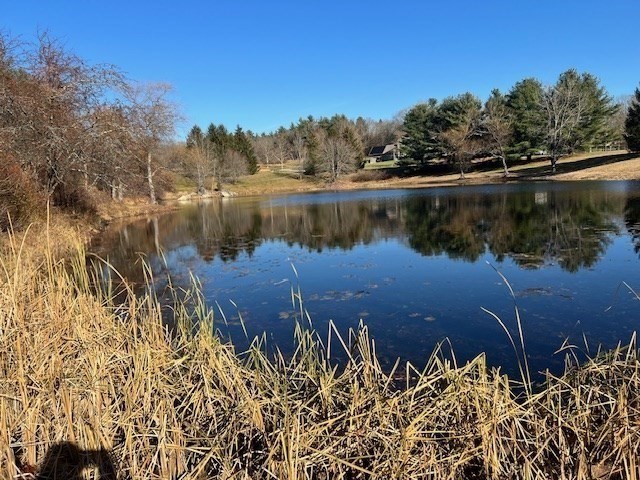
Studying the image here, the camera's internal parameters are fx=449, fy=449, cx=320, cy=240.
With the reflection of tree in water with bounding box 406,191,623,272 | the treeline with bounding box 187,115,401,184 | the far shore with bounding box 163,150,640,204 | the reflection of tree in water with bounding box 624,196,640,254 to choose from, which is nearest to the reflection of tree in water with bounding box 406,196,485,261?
the reflection of tree in water with bounding box 406,191,623,272

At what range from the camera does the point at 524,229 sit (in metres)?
18.0

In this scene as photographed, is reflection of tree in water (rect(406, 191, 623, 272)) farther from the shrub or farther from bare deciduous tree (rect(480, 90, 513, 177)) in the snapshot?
bare deciduous tree (rect(480, 90, 513, 177))

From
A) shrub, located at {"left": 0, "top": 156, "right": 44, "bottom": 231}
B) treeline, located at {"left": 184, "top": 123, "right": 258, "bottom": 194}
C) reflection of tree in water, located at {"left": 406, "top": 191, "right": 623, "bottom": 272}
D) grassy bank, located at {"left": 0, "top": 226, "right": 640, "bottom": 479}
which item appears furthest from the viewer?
treeline, located at {"left": 184, "top": 123, "right": 258, "bottom": 194}

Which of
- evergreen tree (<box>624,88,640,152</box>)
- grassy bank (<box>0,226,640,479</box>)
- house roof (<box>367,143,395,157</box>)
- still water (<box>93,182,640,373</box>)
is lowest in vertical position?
still water (<box>93,182,640,373</box>)

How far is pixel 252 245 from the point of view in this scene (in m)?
19.2

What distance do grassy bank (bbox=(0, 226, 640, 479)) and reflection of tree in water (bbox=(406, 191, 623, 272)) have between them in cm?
901

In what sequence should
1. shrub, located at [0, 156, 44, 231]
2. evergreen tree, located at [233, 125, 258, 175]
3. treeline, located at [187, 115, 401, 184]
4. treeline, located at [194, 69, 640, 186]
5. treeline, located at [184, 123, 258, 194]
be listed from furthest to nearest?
evergreen tree, located at [233, 125, 258, 175], treeline, located at [187, 115, 401, 184], treeline, located at [184, 123, 258, 194], treeline, located at [194, 69, 640, 186], shrub, located at [0, 156, 44, 231]

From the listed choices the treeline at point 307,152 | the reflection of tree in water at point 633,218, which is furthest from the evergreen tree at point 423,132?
the reflection of tree in water at point 633,218

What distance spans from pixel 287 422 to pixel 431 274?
933cm

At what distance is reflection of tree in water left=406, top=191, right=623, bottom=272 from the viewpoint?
1340 centimetres

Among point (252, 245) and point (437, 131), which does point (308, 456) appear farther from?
point (437, 131)

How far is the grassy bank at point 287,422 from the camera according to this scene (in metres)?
3.14

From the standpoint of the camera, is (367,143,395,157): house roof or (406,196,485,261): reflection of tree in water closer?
(406,196,485,261): reflection of tree in water

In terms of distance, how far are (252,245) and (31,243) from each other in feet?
27.6
